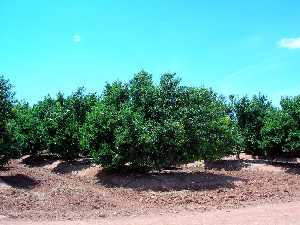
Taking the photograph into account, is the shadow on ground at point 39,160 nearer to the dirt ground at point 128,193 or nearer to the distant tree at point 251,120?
the dirt ground at point 128,193

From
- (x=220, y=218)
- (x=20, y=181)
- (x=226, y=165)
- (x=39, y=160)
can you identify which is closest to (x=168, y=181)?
(x=20, y=181)

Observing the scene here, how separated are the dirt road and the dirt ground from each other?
1.95 feet

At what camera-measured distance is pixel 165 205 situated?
18.7 m

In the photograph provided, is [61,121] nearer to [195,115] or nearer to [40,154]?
[40,154]

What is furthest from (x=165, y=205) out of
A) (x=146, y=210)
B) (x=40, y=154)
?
(x=40, y=154)

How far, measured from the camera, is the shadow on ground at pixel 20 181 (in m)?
21.8

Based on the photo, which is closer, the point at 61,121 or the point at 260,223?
the point at 260,223

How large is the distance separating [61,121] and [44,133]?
1.70m

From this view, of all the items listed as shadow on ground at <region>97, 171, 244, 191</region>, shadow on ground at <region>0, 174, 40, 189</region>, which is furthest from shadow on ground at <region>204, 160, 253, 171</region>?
shadow on ground at <region>0, 174, 40, 189</region>

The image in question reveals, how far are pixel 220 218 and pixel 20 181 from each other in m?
10.9

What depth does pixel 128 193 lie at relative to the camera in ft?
70.0

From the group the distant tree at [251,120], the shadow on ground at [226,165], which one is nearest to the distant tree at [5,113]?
the shadow on ground at [226,165]

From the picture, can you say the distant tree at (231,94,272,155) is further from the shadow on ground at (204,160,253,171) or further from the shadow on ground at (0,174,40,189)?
the shadow on ground at (0,174,40,189)

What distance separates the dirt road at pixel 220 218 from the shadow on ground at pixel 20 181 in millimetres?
6939
